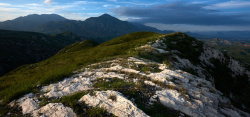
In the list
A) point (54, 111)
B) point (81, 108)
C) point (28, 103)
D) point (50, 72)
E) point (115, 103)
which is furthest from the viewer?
point (50, 72)

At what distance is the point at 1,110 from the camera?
6805 millimetres

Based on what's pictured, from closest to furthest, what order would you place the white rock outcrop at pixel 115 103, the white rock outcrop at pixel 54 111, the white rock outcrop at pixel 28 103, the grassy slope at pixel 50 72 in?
the white rock outcrop at pixel 115 103 → the white rock outcrop at pixel 54 111 → the white rock outcrop at pixel 28 103 → the grassy slope at pixel 50 72

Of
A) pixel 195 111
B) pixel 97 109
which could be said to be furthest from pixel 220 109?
pixel 97 109

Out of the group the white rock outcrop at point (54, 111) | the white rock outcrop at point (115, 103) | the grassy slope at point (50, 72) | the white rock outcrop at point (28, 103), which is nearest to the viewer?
the white rock outcrop at point (115, 103)

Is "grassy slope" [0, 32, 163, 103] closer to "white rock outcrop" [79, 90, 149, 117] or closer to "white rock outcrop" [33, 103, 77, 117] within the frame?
"white rock outcrop" [33, 103, 77, 117]

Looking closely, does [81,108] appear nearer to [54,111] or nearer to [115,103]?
[54,111]

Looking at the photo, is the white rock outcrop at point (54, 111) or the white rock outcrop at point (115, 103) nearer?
the white rock outcrop at point (115, 103)

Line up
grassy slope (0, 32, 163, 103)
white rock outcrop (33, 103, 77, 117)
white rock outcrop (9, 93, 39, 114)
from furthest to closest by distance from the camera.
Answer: grassy slope (0, 32, 163, 103), white rock outcrop (9, 93, 39, 114), white rock outcrop (33, 103, 77, 117)

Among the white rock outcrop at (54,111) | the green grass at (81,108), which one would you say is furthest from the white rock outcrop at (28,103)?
the green grass at (81,108)

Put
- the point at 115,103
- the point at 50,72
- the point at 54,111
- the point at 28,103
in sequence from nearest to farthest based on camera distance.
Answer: the point at 54,111 → the point at 115,103 → the point at 28,103 → the point at 50,72

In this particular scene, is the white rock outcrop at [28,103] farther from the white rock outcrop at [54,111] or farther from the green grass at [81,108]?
the green grass at [81,108]

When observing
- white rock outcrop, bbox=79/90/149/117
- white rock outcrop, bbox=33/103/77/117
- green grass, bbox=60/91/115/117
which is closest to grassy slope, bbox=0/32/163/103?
white rock outcrop, bbox=33/103/77/117

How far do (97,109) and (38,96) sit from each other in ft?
16.5

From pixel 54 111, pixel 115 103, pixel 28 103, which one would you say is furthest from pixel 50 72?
pixel 115 103
